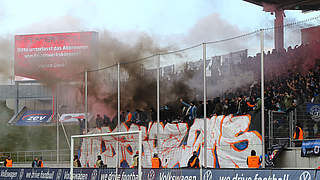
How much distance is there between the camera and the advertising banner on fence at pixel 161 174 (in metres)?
13.5

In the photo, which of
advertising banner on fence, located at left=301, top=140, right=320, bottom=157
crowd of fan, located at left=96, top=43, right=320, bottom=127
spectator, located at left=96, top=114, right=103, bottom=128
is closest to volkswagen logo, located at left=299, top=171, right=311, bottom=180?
advertising banner on fence, located at left=301, top=140, right=320, bottom=157

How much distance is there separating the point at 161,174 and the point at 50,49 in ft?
132

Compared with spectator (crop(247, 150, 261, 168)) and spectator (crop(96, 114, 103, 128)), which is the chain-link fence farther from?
spectator (crop(96, 114, 103, 128))

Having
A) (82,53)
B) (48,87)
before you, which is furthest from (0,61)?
(82,53)

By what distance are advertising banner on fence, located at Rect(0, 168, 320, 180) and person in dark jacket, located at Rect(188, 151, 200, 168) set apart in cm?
465

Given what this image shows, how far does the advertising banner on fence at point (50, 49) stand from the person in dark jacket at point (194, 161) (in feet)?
103

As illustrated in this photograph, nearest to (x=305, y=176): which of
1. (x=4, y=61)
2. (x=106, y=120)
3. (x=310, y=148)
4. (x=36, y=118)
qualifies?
(x=310, y=148)

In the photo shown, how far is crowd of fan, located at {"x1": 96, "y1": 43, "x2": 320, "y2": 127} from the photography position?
21.6 metres

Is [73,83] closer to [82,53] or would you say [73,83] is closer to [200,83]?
[200,83]

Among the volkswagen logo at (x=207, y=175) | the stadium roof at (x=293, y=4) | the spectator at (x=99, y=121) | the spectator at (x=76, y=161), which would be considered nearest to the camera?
the volkswagen logo at (x=207, y=175)

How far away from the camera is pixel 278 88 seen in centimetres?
2216

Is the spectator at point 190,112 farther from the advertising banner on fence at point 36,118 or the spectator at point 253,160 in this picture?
the advertising banner on fence at point 36,118

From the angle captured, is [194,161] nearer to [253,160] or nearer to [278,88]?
[253,160]

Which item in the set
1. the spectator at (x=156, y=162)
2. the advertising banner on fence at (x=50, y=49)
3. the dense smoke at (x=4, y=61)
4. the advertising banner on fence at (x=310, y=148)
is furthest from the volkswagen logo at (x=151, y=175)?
the advertising banner on fence at (x=50, y=49)
